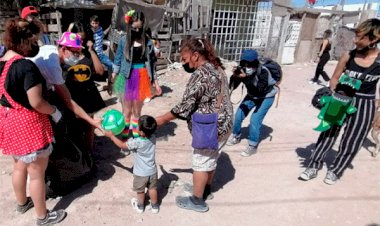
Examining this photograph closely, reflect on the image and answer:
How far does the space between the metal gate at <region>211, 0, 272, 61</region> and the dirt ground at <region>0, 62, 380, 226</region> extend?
7323 millimetres

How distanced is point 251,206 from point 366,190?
161cm

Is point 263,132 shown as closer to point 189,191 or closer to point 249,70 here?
point 249,70

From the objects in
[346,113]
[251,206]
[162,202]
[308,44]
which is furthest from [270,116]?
[308,44]

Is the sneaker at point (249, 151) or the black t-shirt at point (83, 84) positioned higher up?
the black t-shirt at point (83, 84)

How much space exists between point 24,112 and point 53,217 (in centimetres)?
113

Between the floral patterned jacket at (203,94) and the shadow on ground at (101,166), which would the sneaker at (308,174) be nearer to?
the floral patterned jacket at (203,94)

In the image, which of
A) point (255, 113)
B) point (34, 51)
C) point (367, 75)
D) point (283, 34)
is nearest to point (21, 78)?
point (34, 51)

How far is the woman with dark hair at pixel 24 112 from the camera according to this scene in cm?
211

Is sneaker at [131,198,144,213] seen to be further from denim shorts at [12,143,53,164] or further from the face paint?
the face paint

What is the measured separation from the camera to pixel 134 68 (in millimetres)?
4184

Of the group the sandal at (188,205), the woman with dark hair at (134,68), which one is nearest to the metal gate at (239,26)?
the woman with dark hair at (134,68)

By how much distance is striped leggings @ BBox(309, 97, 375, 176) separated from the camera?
3357 millimetres

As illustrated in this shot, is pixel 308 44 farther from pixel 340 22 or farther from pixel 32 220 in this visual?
pixel 32 220

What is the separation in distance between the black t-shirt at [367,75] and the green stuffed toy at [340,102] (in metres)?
0.06
